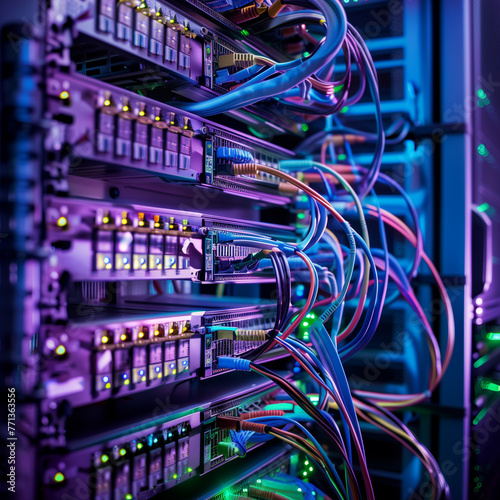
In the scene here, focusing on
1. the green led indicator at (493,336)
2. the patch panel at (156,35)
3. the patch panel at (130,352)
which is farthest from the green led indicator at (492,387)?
the patch panel at (156,35)

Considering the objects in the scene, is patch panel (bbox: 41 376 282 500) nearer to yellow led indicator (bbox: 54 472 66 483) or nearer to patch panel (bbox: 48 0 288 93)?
yellow led indicator (bbox: 54 472 66 483)

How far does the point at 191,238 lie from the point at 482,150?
101 centimetres

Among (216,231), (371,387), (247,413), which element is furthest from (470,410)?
(216,231)

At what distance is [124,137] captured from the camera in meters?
0.66

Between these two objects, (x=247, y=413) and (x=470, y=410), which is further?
(x=470, y=410)

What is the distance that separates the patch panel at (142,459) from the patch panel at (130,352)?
54 millimetres

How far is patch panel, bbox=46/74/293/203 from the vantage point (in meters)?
0.58

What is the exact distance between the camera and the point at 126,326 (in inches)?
25.9

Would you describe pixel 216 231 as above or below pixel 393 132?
below

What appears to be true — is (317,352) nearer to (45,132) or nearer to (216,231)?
(216,231)

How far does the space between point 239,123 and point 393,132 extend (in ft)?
1.28

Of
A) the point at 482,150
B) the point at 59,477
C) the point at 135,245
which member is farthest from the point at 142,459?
the point at 482,150

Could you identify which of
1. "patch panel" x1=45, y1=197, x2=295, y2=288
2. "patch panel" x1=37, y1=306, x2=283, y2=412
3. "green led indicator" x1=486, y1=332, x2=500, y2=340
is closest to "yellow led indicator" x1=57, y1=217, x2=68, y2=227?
"patch panel" x1=45, y1=197, x2=295, y2=288

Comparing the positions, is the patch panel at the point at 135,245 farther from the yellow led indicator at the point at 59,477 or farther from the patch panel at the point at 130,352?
the yellow led indicator at the point at 59,477
